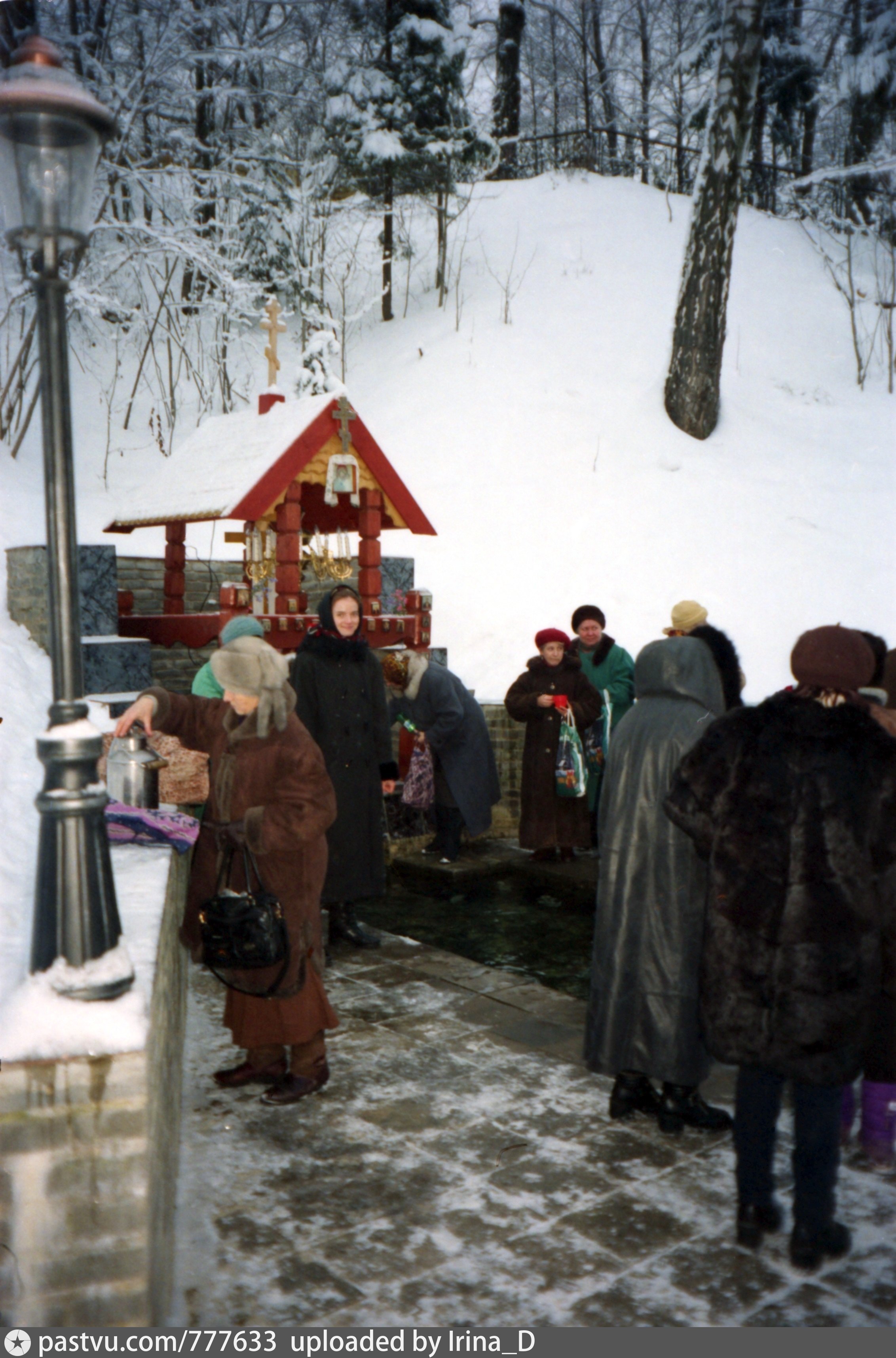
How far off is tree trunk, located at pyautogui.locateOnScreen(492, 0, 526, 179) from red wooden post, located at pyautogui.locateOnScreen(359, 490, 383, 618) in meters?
5.94

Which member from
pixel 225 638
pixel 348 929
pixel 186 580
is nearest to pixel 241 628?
pixel 225 638

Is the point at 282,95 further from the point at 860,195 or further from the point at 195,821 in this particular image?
the point at 195,821

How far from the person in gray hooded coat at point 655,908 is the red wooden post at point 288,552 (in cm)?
605

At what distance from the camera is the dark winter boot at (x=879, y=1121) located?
11.8 ft

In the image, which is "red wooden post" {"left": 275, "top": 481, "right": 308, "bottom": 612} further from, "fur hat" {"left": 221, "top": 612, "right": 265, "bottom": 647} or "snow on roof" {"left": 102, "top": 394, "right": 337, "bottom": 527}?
"fur hat" {"left": 221, "top": 612, "right": 265, "bottom": 647}

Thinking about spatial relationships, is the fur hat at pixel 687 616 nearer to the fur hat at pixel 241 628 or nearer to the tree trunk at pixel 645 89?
the fur hat at pixel 241 628

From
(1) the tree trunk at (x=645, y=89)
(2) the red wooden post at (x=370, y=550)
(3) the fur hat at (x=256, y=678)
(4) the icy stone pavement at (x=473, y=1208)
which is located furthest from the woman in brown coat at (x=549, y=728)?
(1) the tree trunk at (x=645, y=89)

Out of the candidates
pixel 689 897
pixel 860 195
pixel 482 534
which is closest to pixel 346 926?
pixel 689 897

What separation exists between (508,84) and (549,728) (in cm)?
1325

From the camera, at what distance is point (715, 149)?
1473 centimetres

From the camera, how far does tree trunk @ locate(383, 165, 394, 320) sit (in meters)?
19.8

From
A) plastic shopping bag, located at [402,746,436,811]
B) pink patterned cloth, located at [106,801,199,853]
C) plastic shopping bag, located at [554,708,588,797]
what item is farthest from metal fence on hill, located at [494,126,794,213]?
pink patterned cloth, located at [106,801,199,853]

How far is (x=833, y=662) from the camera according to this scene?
300 centimetres

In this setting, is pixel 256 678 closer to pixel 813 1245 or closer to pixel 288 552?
pixel 813 1245
